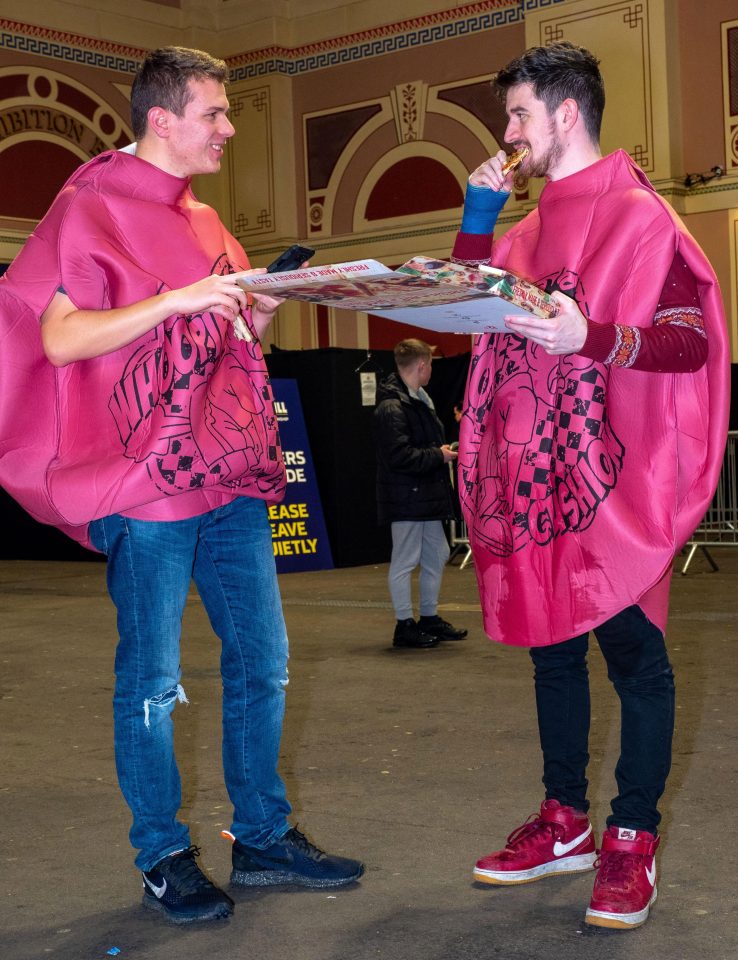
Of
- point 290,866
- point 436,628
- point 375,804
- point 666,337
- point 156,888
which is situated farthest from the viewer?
point 436,628

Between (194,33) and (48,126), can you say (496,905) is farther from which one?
(194,33)

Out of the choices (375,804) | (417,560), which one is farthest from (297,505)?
(375,804)

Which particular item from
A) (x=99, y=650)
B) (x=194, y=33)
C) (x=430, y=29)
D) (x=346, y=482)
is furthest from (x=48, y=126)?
(x=99, y=650)

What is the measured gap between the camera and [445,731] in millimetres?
4422

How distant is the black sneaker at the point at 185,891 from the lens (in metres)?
2.66

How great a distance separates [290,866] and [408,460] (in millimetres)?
3755

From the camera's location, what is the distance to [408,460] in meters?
6.46

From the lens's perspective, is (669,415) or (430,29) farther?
(430,29)

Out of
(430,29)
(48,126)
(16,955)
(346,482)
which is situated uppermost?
(430,29)

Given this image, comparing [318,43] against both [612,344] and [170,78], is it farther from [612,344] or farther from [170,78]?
[612,344]

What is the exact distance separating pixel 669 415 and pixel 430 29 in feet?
41.7

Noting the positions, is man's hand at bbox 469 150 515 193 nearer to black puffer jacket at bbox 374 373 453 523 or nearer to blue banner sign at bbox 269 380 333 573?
black puffer jacket at bbox 374 373 453 523

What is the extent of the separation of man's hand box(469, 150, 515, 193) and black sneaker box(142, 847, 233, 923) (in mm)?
1527

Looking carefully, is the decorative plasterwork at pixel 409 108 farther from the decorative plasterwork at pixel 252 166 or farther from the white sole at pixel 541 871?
the white sole at pixel 541 871
